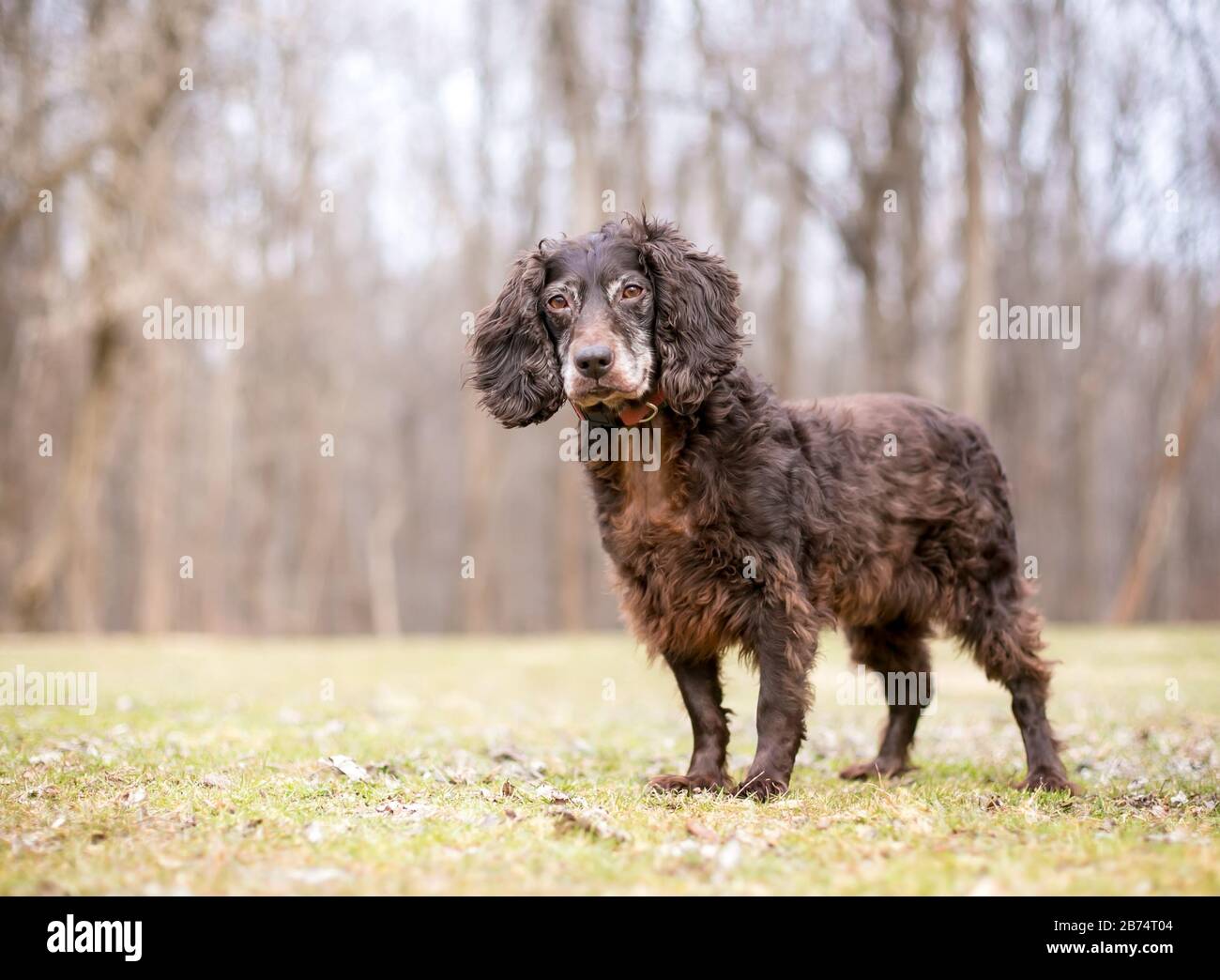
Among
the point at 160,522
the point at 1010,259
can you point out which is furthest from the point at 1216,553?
the point at 160,522

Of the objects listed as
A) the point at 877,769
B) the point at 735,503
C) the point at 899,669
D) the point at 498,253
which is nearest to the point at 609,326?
the point at 735,503

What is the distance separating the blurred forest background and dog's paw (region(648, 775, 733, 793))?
245cm

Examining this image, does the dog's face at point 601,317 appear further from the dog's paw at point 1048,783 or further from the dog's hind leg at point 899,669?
the dog's paw at point 1048,783

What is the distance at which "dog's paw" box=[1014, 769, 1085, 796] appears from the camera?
515 centimetres

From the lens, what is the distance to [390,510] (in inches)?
1410

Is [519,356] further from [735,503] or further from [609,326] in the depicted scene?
[735,503]

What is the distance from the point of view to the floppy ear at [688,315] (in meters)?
4.88

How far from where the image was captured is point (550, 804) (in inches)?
177

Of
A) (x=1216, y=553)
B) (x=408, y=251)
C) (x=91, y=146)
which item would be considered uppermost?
(x=408, y=251)

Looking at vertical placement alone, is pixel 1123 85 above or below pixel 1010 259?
above
